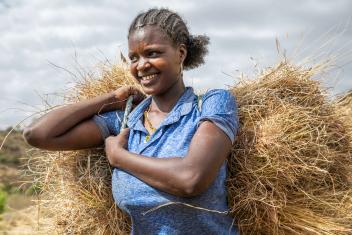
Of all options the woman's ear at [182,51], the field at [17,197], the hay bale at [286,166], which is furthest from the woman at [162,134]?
the field at [17,197]

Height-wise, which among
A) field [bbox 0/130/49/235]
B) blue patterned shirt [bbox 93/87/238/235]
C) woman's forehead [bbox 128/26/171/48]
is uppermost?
woman's forehead [bbox 128/26/171/48]

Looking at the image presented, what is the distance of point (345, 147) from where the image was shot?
9.56 ft

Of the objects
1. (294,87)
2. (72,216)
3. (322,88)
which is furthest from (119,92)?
(322,88)

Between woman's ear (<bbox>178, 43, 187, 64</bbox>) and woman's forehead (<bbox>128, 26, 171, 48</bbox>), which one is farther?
woman's ear (<bbox>178, 43, 187, 64</bbox>)

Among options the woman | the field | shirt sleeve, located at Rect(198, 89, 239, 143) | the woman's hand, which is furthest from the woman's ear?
the field

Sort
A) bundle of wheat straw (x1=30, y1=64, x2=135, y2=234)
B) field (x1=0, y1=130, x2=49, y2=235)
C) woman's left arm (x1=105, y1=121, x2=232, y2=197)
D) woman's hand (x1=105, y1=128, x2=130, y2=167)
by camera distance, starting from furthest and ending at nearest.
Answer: field (x1=0, y1=130, x2=49, y2=235)
bundle of wheat straw (x1=30, y1=64, x2=135, y2=234)
woman's hand (x1=105, y1=128, x2=130, y2=167)
woman's left arm (x1=105, y1=121, x2=232, y2=197)

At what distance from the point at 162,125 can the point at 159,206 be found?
385 mm

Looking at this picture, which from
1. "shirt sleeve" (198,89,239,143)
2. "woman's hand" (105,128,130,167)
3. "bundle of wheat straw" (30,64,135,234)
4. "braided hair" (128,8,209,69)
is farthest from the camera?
"bundle of wheat straw" (30,64,135,234)

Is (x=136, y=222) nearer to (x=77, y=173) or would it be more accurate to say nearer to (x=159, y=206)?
(x=159, y=206)

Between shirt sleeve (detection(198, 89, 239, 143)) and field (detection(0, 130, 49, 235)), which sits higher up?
shirt sleeve (detection(198, 89, 239, 143))

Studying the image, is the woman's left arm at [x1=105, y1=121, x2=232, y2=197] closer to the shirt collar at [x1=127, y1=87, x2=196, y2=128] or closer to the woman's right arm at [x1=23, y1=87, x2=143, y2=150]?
the shirt collar at [x1=127, y1=87, x2=196, y2=128]

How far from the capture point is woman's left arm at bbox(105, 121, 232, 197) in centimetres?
215

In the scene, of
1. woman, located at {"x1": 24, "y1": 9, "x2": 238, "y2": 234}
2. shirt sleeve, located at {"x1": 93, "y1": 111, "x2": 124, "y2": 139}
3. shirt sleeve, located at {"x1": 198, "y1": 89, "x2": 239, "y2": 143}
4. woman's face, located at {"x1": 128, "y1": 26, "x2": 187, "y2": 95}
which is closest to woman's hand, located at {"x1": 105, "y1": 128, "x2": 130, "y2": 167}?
woman, located at {"x1": 24, "y1": 9, "x2": 238, "y2": 234}

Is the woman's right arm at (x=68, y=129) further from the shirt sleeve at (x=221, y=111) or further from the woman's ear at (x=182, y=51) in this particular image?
the shirt sleeve at (x=221, y=111)
